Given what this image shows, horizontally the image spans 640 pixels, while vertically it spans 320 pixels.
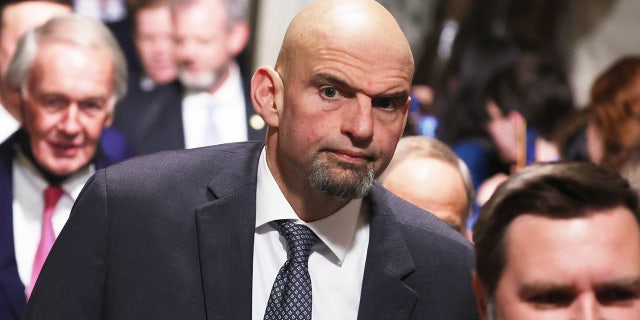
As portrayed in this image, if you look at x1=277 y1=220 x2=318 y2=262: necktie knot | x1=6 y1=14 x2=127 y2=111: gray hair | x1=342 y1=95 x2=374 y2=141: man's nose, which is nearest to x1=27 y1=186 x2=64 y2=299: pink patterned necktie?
x1=6 y1=14 x2=127 y2=111: gray hair

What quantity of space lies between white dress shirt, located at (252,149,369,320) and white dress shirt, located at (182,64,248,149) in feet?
6.54

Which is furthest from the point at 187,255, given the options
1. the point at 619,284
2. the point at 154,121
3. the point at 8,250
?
the point at 154,121

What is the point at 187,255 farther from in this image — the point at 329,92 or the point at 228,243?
the point at 329,92

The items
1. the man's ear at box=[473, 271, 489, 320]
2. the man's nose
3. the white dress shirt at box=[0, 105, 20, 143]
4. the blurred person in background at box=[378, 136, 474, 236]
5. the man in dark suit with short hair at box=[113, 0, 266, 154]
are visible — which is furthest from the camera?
the man in dark suit with short hair at box=[113, 0, 266, 154]

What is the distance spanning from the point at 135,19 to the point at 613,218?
12.6 ft

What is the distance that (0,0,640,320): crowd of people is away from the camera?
2457mm

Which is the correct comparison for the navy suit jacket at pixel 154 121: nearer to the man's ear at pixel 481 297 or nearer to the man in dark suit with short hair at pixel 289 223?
the man in dark suit with short hair at pixel 289 223

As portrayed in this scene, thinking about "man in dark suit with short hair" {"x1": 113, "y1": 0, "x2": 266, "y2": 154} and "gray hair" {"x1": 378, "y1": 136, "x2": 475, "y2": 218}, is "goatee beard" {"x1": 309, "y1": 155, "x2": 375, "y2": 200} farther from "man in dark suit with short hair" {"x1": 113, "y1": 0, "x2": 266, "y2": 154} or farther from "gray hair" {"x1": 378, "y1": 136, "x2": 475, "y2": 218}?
"man in dark suit with short hair" {"x1": 113, "y1": 0, "x2": 266, "y2": 154}

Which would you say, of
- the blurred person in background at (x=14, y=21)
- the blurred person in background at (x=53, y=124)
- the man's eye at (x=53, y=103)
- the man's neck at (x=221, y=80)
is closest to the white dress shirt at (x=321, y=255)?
the blurred person in background at (x=53, y=124)

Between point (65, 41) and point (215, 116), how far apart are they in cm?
87

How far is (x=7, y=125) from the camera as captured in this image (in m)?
4.59

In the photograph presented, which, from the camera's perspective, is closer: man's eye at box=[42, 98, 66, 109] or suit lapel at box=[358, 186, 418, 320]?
suit lapel at box=[358, 186, 418, 320]

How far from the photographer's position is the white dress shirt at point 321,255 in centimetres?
304

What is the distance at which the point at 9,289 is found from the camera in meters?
4.10
